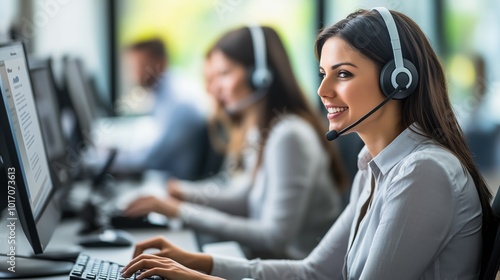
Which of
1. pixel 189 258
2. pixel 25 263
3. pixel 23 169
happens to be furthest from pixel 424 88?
pixel 25 263

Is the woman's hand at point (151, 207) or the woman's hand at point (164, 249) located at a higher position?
the woman's hand at point (164, 249)

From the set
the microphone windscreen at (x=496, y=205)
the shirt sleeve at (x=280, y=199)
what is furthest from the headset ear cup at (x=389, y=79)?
the shirt sleeve at (x=280, y=199)

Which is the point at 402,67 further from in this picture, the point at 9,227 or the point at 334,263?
the point at 9,227

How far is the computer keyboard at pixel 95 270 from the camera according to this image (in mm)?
1255

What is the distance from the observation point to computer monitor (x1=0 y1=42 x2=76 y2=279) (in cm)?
115

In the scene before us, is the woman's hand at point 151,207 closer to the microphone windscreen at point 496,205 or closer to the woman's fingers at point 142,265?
the woman's fingers at point 142,265

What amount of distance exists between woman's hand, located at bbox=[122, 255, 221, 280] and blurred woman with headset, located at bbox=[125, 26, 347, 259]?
86 cm

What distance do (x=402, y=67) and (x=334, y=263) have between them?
447 mm

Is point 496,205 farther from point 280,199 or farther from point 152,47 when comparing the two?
point 152,47

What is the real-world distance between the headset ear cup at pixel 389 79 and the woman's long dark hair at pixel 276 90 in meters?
1.01

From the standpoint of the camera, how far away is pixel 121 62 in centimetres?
468

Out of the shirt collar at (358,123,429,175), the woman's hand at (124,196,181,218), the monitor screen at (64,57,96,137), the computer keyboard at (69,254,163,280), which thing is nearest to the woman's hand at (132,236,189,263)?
the computer keyboard at (69,254,163,280)

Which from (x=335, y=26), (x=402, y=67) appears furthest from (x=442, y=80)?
(x=335, y=26)

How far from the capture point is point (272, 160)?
85.7 inches
